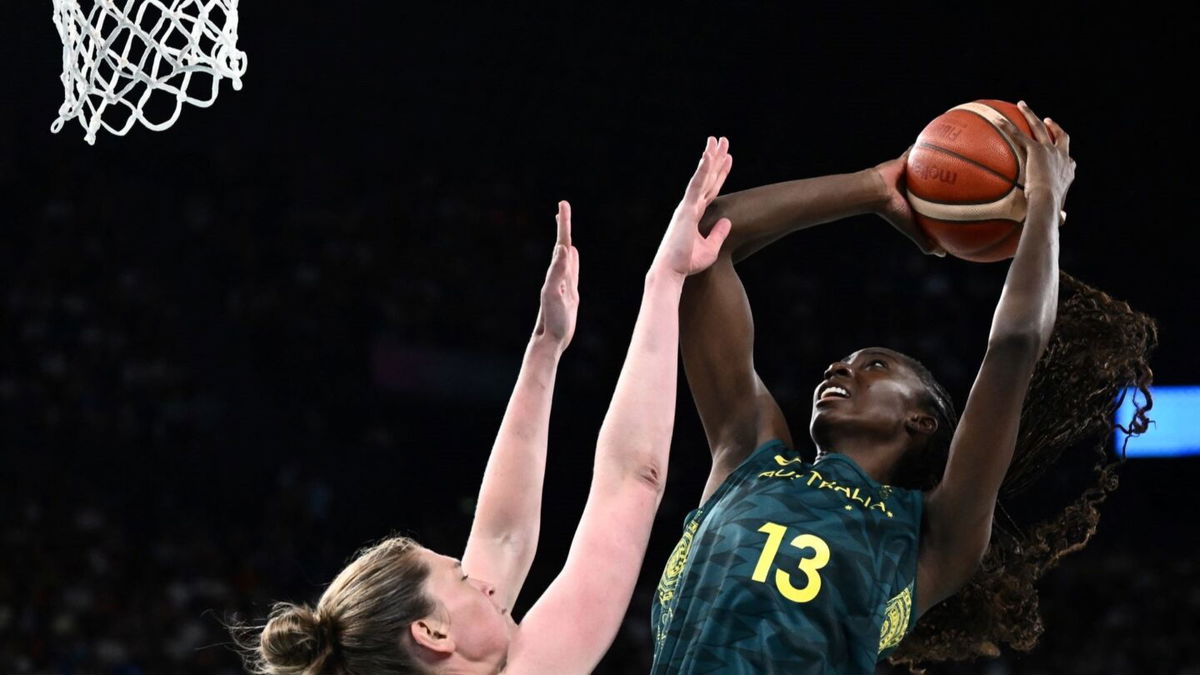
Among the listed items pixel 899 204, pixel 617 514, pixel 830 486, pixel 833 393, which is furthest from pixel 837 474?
pixel 617 514

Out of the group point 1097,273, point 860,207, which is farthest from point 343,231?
point 860,207

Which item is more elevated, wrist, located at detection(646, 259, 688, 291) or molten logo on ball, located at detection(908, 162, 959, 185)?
molten logo on ball, located at detection(908, 162, 959, 185)

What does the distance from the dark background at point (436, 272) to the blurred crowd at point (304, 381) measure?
0.02 metres

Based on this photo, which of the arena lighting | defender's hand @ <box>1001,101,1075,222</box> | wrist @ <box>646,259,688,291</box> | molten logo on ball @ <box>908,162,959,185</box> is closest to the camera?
wrist @ <box>646,259,688,291</box>

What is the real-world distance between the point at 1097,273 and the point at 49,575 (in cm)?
611

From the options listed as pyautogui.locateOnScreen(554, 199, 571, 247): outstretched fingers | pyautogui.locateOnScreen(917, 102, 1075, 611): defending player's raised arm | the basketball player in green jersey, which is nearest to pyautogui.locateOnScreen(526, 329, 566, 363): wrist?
pyautogui.locateOnScreen(554, 199, 571, 247): outstretched fingers

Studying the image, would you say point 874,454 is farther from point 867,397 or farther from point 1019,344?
point 1019,344

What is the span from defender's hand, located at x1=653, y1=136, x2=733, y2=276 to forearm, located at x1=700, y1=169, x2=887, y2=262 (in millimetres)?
219

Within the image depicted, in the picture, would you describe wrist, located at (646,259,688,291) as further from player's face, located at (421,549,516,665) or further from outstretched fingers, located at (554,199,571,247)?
player's face, located at (421,549,516,665)

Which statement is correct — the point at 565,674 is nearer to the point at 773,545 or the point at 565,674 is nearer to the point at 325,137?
the point at 773,545

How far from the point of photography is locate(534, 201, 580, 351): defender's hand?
2355 millimetres

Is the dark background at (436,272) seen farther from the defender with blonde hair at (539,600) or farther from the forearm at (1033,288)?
the defender with blonde hair at (539,600)

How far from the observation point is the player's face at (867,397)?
2.62m

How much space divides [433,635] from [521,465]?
0.51m
